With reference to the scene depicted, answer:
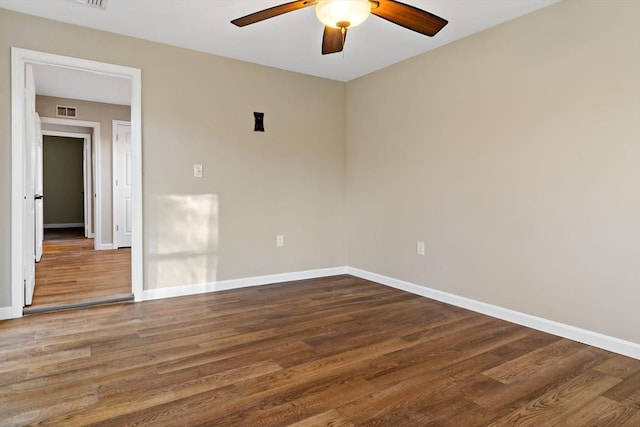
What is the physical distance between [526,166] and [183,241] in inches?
120

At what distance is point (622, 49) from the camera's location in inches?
95.6

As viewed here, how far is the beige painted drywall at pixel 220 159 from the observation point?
3.27 meters

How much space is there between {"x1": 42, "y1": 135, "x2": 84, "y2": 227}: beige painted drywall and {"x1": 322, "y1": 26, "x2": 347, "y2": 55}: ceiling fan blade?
9493 mm

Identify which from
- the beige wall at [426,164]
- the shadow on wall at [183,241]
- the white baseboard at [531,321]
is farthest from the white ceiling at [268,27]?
the white baseboard at [531,321]

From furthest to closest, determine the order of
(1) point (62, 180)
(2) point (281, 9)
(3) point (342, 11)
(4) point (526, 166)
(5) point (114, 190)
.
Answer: (1) point (62, 180), (5) point (114, 190), (4) point (526, 166), (2) point (281, 9), (3) point (342, 11)

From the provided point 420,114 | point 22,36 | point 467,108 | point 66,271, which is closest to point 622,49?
point 467,108

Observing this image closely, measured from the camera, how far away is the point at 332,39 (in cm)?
250

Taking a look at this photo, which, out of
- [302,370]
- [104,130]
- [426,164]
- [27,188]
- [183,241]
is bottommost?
[302,370]

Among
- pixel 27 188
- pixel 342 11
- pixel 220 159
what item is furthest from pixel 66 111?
pixel 342 11

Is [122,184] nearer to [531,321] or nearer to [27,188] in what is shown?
[27,188]

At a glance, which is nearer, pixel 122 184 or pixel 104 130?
pixel 104 130

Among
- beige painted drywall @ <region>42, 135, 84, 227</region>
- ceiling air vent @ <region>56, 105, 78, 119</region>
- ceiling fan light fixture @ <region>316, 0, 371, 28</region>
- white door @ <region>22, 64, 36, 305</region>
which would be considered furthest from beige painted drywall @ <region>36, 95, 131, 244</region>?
ceiling fan light fixture @ <region>316, 0, 371, 28</region>

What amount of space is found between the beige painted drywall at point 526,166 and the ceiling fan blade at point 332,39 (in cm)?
138

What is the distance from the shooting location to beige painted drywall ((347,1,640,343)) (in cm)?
246
